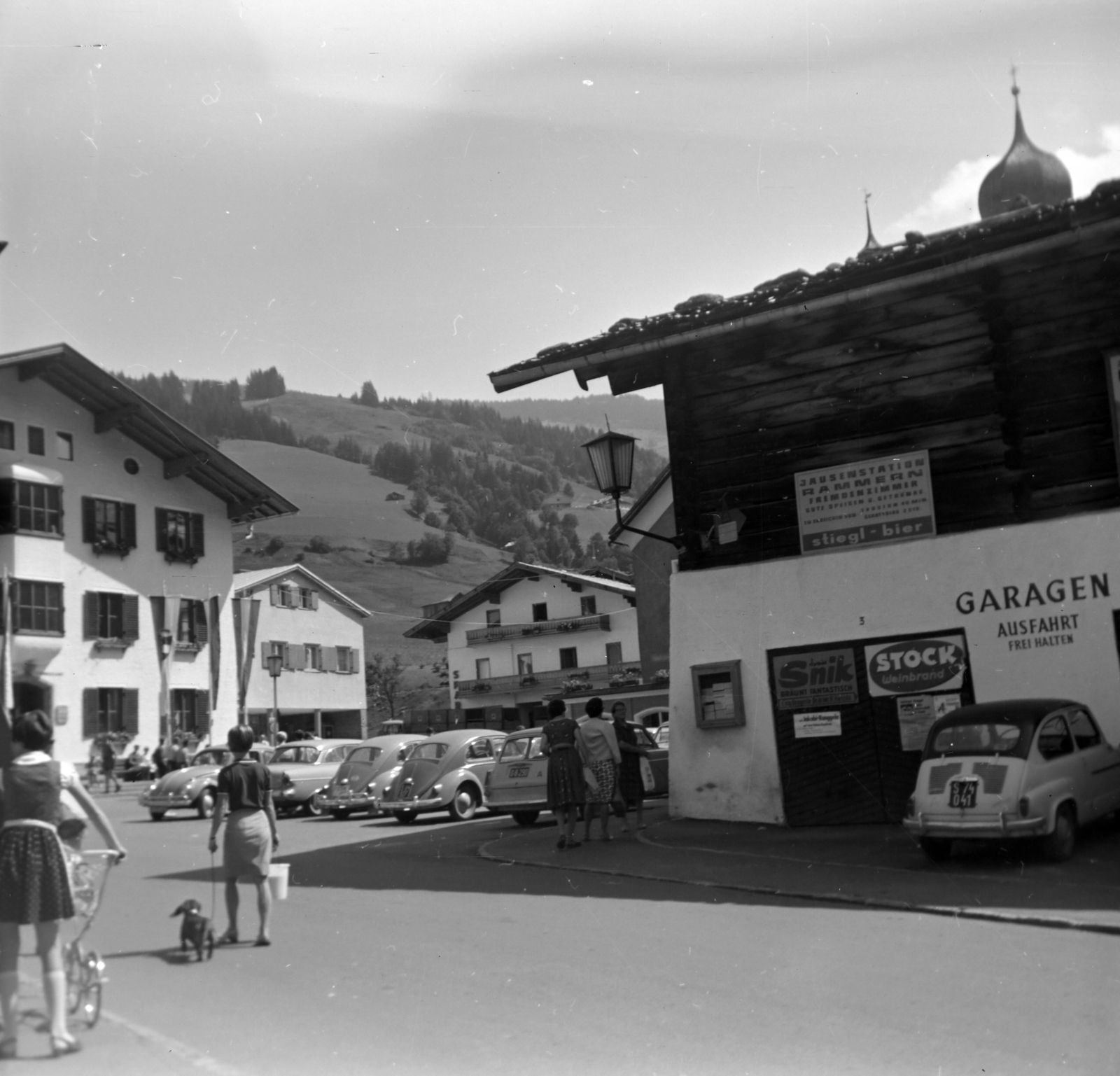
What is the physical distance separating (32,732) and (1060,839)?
8.99 meters

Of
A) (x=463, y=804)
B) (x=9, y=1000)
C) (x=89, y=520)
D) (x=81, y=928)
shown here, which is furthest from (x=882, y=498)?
(x=9, y=1000)

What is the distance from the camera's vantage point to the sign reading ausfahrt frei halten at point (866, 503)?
49.0ft

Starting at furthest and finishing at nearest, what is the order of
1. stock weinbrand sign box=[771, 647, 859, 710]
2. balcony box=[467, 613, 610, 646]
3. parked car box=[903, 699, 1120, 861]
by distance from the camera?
balcony box=[467, 613, 610, 646] < stock weinbrand sign box=[771, 647, 859, 710] < parked car box=[903, 699, 1120, 861]

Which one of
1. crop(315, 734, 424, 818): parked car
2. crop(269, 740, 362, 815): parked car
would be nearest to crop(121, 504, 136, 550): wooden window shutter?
crop(315, 734, 424, 818): parked car

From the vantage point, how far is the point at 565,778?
14.9 meters

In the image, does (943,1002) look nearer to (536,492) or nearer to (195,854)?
(195,854)

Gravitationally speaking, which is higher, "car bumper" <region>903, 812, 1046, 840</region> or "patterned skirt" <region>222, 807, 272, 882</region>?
"patterned skirt" <region>222, 807, 272, 882</region>

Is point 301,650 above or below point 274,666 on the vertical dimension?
above

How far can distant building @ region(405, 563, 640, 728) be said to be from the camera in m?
26.5

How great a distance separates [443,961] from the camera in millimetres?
7781

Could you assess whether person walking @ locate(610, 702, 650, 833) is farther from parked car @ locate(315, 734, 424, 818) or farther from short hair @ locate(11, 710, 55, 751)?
short hair @ locate(11, 710, 55, 751)

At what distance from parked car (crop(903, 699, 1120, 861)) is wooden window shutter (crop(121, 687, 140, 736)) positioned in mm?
7636

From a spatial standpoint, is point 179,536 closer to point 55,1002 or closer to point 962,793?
point 55,1002

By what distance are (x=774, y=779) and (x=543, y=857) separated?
3.43 metres
